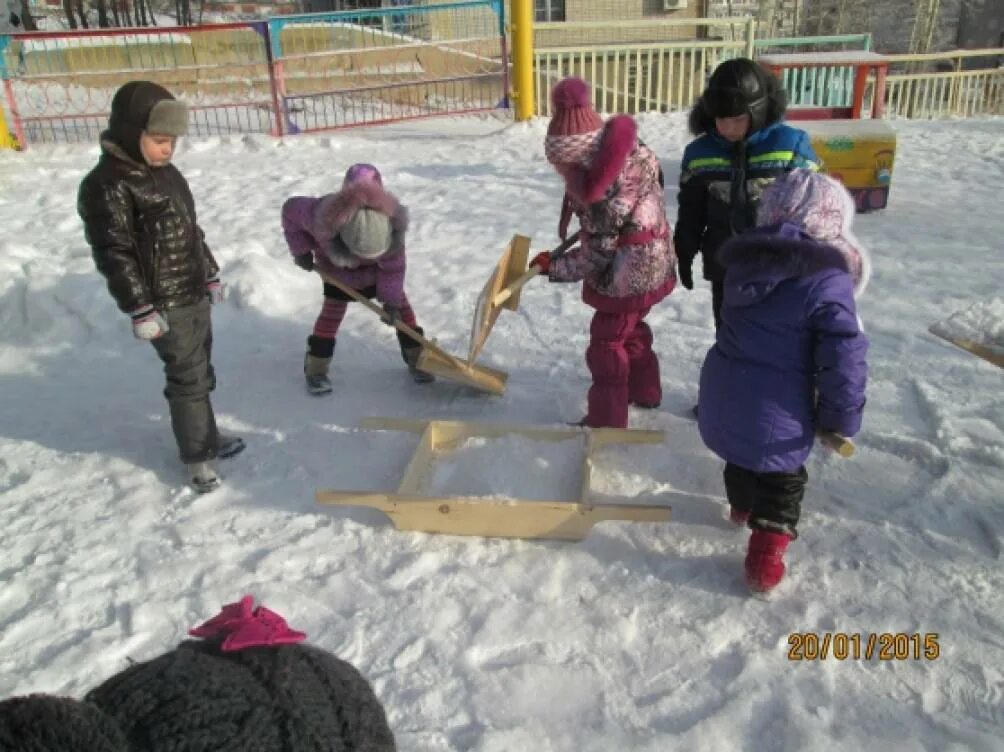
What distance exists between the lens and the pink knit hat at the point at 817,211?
87.7 inches

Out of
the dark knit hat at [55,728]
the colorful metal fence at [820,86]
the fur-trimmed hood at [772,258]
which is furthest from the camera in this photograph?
A: the colorful metal fence at [820,86]

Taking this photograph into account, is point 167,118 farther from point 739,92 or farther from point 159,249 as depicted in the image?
point 739,92

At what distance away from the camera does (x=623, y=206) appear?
2.98 meters

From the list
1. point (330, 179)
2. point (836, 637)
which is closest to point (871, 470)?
point (836, 637)

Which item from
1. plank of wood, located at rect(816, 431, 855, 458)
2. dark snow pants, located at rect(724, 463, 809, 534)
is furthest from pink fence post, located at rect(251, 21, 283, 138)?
plank of wood, located at rect(816, 431, 855, 458)

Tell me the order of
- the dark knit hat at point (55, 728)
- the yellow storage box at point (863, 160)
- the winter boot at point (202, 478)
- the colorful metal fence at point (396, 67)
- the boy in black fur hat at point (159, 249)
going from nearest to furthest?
the dark knit hat at point (55, 728) < the boy in black fur hat at point (159, 249) < the winter boot at point (202, 478) < the yellow storage box at point (863, 160) < the colorful metal fence at point (396, 67)

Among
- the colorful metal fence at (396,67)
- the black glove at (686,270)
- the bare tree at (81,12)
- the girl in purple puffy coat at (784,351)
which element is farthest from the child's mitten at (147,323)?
the bare tree at (81,12)

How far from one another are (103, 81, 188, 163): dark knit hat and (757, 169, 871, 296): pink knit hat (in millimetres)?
1986

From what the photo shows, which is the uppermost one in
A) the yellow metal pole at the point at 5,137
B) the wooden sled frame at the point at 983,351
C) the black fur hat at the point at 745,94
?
the black fur hat at the point at 745,94

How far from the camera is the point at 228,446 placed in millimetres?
3475

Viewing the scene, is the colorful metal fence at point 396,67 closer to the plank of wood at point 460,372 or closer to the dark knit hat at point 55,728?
the plank of wood at point 460,372

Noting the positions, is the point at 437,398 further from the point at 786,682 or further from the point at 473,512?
the point at 786,682

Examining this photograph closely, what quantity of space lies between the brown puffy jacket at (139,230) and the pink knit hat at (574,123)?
1425mm

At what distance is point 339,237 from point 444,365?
2.49 feet
